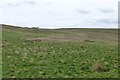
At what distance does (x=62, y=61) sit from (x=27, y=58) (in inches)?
156

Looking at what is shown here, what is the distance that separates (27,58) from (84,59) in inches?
221

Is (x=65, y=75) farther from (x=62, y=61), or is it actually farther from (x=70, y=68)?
(x=62, y=61)

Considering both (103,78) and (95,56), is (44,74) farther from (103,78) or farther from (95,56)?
(95,56)

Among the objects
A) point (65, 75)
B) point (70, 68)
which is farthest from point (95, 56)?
point (65, 75)

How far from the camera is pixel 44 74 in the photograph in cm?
2559

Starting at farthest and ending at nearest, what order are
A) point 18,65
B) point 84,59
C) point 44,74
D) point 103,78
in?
point 84,59 → point 18,65 → point 44,74 → point 103,78

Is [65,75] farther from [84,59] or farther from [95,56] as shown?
[95,56]

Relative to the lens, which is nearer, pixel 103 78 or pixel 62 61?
pixel 103 78

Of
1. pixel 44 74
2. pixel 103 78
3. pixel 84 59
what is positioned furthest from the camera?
pixel 84 59

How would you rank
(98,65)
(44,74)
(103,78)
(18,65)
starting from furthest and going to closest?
(18,65) → (98,65) → (44,74) → (103,78)

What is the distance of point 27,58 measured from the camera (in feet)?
109

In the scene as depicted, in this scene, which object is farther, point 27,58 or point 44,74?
point 27,58

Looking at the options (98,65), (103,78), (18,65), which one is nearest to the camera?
(103,78)

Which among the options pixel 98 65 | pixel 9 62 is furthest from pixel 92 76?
pixel 9 62
